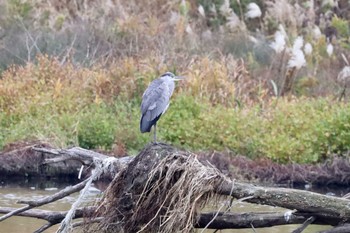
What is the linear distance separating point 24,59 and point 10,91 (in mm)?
2242

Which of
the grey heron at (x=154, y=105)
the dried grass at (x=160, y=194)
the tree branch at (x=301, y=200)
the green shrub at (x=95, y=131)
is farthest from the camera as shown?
the green shrub at (x=95, y=131)

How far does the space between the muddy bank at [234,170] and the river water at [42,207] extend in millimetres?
339

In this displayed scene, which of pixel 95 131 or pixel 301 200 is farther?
pixel 95 131

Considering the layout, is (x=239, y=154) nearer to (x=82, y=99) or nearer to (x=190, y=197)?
(x=82, y=99)

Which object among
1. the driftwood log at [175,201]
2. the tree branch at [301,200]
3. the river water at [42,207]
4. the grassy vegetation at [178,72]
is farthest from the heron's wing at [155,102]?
the grassy vegetation at [178,72]

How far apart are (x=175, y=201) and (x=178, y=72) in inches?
356

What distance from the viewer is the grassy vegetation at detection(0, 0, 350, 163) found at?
13.2 metres

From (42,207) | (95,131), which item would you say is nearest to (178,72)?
(95,131)

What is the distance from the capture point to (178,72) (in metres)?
15.4

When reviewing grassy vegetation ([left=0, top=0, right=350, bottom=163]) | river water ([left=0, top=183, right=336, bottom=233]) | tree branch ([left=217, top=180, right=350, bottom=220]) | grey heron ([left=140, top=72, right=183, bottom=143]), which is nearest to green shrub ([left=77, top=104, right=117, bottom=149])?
grassy vegetation ([left=0, top=0, right=350, bottom=163])

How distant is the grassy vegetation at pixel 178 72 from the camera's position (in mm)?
13203

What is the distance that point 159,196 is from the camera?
6496 mm

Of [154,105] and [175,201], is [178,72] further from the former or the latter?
[175,201]

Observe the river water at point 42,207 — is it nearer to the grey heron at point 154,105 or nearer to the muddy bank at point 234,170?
the muddy bank at point 234,170
